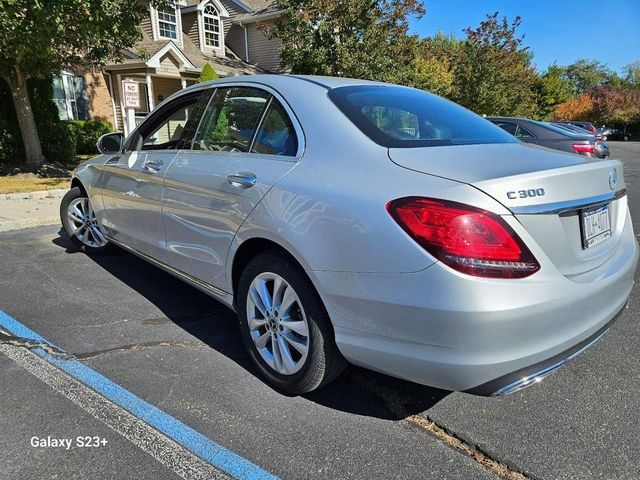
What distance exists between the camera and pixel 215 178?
9.78 ft

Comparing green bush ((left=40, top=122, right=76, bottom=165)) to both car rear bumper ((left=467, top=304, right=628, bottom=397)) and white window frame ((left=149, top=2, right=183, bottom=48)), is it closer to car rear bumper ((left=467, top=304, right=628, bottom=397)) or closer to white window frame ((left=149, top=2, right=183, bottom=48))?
white window frame ((left=149, top=2, right=183, bottom=48))

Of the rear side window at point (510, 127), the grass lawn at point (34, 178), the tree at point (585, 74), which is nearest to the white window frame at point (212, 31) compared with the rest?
the grass lawn at point (34, 178)

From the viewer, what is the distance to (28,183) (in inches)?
400

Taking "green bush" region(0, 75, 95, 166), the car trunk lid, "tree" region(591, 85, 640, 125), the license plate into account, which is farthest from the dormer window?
"tree" region(591, 85, 640, 125)

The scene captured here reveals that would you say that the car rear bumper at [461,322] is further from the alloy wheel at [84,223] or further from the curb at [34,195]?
the curb at [34,195]

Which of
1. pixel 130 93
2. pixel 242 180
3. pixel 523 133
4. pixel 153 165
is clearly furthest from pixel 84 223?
pixel 523 133

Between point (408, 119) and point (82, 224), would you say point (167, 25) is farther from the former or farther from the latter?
point (408, 119)

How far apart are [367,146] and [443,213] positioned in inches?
23.0

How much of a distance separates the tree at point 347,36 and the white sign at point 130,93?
266 inches

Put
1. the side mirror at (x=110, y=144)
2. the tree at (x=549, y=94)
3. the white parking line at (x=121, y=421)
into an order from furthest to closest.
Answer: the tree at (x=549, y=94)
the side mirror at (x=110, y=144)
the white parking line at (x=121, y=421)

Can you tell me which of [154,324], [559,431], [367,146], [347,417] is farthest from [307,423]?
[154,324]

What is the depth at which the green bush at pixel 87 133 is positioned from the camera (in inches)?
586

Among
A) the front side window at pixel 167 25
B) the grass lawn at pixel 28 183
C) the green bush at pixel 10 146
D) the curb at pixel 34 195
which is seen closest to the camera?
the curb at pixel 34 195

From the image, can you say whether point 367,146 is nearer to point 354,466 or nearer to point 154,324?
point 354,466
